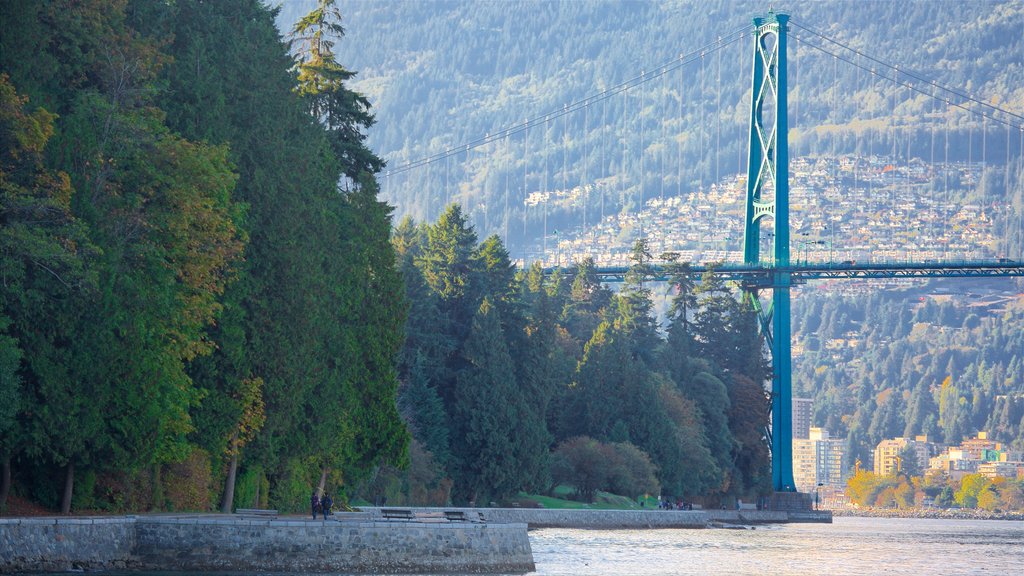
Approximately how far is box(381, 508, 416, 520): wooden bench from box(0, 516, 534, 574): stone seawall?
2.12 meters

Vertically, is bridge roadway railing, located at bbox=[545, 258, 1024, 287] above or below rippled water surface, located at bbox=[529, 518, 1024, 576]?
above

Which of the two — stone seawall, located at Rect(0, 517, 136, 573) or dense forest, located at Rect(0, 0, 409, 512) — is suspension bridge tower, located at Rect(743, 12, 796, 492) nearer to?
dense forest, located at Rect(0, 0, 409, 512)

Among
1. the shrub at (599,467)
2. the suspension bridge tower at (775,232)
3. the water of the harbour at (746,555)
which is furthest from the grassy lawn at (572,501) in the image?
the suspension bridge tower at (775,232)

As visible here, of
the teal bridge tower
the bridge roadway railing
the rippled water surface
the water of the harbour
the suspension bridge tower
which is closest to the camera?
the water of the harbour

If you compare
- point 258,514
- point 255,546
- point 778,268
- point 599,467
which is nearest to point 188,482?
point 258,514

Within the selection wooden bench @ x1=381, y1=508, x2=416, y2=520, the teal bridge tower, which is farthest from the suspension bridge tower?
wooden bench @ x1=381, y1=508, x2=416, y2=520

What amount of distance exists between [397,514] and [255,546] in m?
7.23

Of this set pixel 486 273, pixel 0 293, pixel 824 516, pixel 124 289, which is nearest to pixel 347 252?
pixel 124 289

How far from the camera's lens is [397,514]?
45719 millimetres

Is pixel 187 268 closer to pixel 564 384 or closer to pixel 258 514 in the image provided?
pixel 258 514

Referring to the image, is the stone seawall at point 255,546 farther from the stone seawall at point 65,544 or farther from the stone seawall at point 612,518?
the stone seawall at point 612,518

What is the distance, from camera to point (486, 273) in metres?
89.1

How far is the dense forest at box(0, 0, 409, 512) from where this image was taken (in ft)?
124

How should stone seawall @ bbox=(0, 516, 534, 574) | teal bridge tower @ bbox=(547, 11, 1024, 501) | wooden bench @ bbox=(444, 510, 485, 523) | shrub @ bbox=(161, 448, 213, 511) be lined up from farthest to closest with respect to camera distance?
teal bridge tower @ bbox=(547, 11, 1024, 501) → shrub @ bbox=(161, 448, 213, 511) → wooden bench @ bbox=(444, 510, 485, 523) → stone seawall @ bbox=(0, 516, 534, 574)
